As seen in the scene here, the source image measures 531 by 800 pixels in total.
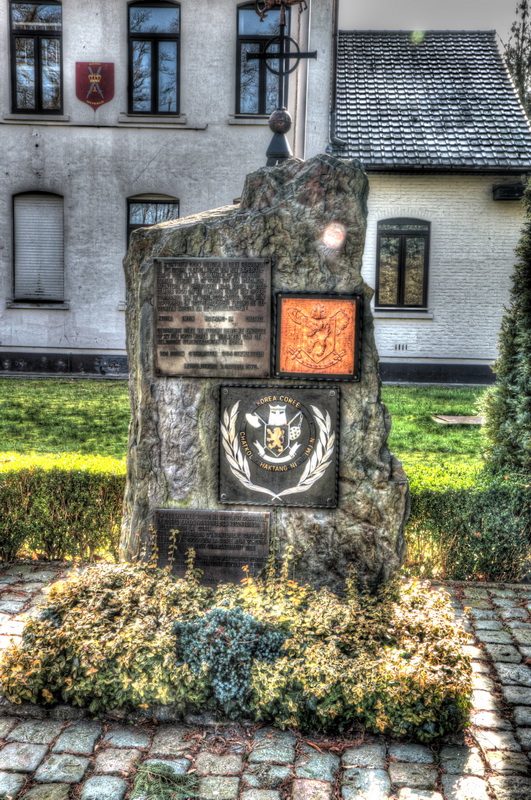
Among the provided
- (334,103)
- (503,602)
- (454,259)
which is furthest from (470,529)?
(334,103)

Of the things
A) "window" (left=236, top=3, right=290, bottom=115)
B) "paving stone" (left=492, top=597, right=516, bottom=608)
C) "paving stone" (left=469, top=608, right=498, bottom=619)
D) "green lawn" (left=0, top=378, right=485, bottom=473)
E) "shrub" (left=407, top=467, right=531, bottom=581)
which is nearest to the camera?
"paving stone" (left=469, top=608, right=498, bottom=619)

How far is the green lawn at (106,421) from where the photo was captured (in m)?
8.79

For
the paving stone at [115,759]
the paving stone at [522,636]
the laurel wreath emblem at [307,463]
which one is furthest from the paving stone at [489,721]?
the paving stone at [115,759]

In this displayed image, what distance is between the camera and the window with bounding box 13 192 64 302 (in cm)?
1592

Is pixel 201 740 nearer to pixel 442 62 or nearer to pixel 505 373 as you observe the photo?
pixel 505 373

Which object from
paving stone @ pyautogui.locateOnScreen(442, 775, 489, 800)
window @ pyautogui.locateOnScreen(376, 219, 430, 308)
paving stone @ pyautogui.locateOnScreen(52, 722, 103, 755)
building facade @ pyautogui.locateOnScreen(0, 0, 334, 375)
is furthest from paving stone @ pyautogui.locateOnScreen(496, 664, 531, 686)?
building facade @ pyautogui.locateOnScreen(0, 0, 334, 375)

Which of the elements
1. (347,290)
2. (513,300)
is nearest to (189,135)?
(513,300)

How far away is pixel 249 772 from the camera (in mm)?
3367

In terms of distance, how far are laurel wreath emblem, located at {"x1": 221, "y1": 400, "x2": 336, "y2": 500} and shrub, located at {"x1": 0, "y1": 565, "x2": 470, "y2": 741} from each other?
0.66 m

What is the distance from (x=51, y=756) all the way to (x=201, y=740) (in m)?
0.69

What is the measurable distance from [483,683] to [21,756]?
2.44 m

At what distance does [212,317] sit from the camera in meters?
4.56

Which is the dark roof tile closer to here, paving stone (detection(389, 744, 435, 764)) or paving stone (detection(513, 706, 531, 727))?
paving stone (detection(513, 706, 531, 727))

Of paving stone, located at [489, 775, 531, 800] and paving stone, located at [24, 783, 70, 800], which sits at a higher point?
paving stone, located at [489, 775, 531, 800]
